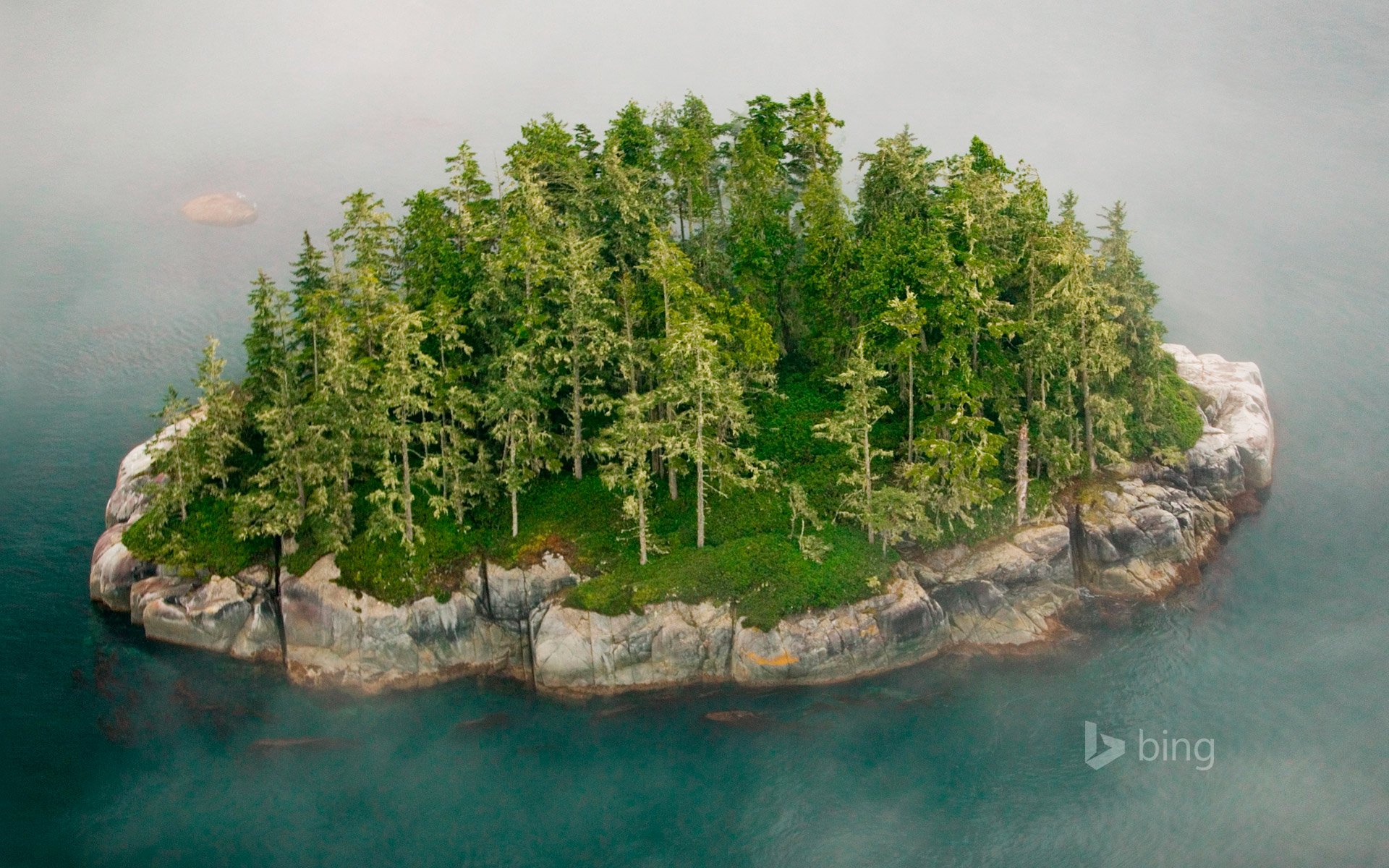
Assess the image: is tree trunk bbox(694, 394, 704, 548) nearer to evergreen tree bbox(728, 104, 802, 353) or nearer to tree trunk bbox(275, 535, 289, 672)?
evergreen tree bbox(728, 104, 802, 353)

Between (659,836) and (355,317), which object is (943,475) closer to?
(659,836)

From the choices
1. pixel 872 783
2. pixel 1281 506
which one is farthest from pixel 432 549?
pixel 1281 506

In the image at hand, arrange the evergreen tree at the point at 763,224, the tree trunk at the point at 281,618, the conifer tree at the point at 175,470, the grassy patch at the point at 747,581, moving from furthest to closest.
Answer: the evergreen tree at the point at 763,224
the conifer tree at the point at 175,470
the tree trunk at the point at 281,618
the grassy patch at the point at 747,581

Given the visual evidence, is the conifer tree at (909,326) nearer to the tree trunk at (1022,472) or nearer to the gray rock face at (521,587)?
the tree trunk at (1022,472)

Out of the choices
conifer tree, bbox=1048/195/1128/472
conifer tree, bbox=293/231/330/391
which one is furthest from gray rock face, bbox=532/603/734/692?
conifer tree, bbox=1048/195/1128/472

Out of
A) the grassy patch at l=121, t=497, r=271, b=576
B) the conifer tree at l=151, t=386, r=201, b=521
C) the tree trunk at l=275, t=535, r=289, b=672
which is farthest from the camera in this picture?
the conifer tree at l=151, t=386, r=201, b=521

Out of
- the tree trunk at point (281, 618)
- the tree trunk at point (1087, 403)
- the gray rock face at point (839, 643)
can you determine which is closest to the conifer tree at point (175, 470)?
the tree trunk at point (281, 618)
